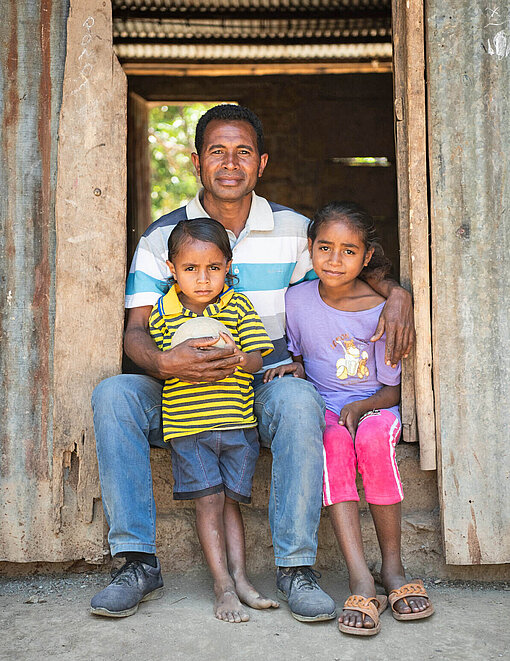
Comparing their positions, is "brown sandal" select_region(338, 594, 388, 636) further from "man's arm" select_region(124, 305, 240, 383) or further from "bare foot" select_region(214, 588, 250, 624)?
"man's arm" select_region(124, 305, 240, 383)

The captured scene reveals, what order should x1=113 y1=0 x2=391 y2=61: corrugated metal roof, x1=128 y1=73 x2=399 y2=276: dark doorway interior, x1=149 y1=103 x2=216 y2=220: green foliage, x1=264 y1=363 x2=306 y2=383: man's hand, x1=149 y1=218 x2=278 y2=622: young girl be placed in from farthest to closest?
1. x1=149 y1=103 x2=216 y2=220: green foliage
2. x1=128 y1=73 x2=399 y2=276: dark doorway interior
3. x1=113 y1=0 x2=391 y2=61: corrugated metal roof
4. x1=264 y1=363 x2=306 y2=383: man's hand
5. x1=149 y1=218 x2=278 y2=622: young girl

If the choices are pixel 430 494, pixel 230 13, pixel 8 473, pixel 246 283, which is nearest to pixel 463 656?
pixel 430 494

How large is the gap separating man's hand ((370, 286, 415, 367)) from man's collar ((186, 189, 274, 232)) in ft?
1.98

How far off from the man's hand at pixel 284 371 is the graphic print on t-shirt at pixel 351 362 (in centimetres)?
15

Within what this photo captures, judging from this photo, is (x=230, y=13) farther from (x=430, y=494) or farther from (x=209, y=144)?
(x=430, y=494)

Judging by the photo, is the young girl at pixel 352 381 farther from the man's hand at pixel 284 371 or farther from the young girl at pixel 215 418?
the young girl at pixel 215 418

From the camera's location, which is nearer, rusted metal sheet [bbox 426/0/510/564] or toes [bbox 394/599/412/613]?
toes [bbox 394/599/412/613]

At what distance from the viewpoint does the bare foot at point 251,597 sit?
2.44m

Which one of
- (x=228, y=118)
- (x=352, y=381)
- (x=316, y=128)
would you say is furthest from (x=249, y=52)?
(x=352, y=381)

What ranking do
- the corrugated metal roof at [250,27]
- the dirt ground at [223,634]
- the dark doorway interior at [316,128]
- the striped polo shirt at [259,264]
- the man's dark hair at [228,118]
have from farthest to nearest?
the dark doorway interior at [316,128]
the corrugated metal roof at [250,27]
the man's dark hair at [228,118]
the striped polo shirt at [259,264]
the dirt ground at [223,634]

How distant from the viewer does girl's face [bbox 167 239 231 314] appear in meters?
2.65

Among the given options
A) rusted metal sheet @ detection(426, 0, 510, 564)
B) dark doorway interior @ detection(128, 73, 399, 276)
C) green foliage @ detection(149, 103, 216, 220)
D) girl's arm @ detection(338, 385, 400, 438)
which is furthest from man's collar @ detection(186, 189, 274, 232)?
green foliage @ detection(149, 103, 216, 220)

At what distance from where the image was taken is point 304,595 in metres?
2.35

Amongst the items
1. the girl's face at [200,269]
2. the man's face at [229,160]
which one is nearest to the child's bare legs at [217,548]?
the girl's face at [200,269]
